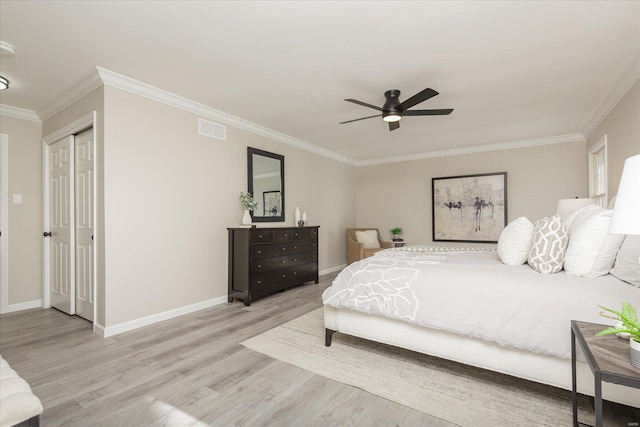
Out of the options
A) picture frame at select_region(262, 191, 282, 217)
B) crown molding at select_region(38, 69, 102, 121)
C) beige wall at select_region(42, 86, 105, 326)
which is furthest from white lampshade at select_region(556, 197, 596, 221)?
crown molding at select_region(38, 69, 102, 121)

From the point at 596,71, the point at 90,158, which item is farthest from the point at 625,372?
the point at 90,158

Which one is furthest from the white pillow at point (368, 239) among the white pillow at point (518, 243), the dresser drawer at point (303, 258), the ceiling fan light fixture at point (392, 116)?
the white pillow at point (518, 243)

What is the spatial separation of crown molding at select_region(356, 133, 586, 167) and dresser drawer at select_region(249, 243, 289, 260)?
347 cm

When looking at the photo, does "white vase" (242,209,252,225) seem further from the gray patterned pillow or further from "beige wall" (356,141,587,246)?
"beige wall" (356,141,587,246)

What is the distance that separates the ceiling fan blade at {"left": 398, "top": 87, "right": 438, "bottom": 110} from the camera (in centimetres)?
279

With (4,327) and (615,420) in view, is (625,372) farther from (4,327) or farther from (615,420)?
(4,327)

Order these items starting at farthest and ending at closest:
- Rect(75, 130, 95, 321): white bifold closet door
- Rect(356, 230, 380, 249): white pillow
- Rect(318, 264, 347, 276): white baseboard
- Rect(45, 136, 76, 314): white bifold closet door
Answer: Rect(356, 230, 380, 249): white pillow
Rect(318, 264, 347, 276): white baseboard
Rect(45, 136, 76, 314): white bifold closet door
Rect(75, 130, 95, 321): white bifold closet door

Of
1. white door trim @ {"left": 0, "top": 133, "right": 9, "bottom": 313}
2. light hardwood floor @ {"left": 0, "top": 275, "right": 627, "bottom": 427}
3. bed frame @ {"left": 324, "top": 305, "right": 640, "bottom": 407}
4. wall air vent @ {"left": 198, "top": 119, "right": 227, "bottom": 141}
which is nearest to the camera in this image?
bed frame @ {"left": 324, "top": 305, "right": 640, "bottom": 407}

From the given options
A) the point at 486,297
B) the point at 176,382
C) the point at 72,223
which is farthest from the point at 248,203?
the point at 486,297

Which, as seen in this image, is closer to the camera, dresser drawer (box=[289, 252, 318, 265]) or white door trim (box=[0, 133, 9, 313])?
white door trim (box=[0, 133, 9, 313])

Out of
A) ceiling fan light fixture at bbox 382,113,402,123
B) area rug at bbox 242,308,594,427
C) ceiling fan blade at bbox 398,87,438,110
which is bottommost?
area rug at bbox 242,308,594,427

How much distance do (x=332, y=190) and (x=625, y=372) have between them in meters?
5.54

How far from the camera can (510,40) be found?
242 cm

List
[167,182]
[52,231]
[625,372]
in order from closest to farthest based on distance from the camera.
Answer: [625,372], [167,182], [52,231]
